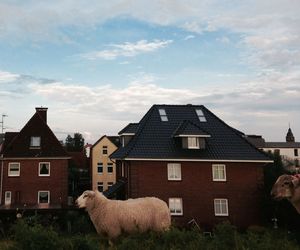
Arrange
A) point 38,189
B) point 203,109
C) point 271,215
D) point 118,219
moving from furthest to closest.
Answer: point 38,189 → point 203,109 → point 271,215 → point 118,219

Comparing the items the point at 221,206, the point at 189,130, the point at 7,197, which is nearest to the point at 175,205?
the point at 221,206

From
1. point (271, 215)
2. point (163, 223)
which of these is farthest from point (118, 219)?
point (271, 215)

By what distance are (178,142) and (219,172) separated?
444 cm

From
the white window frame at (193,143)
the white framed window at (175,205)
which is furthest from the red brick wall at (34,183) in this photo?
the white window frame at (193,143)

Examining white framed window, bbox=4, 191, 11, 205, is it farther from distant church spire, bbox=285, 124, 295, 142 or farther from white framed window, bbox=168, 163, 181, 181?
distant church spire, bbox=285, 124, 295, 142

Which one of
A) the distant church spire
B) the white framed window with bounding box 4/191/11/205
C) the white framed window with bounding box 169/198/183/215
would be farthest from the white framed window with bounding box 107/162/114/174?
the distant church spire

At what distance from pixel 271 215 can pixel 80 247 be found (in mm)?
27420

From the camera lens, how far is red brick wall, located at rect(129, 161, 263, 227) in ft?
105

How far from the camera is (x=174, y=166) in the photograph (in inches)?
1297

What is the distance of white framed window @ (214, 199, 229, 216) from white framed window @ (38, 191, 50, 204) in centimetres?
1992

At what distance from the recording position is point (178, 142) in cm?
3422

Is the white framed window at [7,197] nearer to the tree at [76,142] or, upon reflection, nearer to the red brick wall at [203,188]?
the red brick wall at [203,188]

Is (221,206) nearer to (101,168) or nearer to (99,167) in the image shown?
(101,168)

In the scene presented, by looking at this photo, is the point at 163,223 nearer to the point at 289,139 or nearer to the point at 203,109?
the point at 203,109
